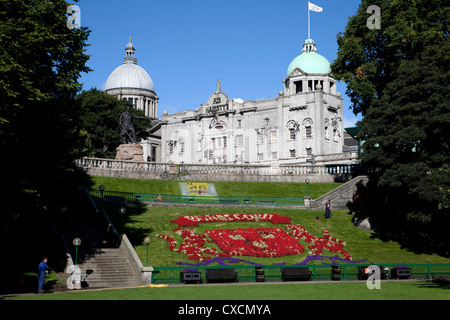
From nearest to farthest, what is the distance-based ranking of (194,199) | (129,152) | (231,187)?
1. (194,199)
2. (129,152)
3. (231,187)

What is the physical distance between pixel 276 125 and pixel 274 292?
6461 centimetres

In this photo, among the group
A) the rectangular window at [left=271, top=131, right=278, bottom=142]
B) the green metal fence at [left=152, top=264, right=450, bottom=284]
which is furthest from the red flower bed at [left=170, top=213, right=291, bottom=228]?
the rectangular window at [left=271, top=131, right=278, bottom=142]

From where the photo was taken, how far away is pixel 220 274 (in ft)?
98.9

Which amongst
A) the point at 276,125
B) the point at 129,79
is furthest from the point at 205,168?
the point at 129,79

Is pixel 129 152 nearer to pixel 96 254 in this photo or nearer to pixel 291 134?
pixel 96 254

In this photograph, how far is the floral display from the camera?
3622cm

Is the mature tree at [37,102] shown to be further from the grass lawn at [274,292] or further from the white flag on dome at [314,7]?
the white flag on dome at [314,7]

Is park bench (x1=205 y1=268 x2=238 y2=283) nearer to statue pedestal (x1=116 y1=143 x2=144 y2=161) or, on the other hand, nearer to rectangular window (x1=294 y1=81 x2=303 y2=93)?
statue pedestal (x1=116 y1=143 x2=144 y2=161)

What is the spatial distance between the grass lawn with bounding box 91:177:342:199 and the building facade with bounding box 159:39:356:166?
66.3ft

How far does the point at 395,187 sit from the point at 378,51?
18175mm

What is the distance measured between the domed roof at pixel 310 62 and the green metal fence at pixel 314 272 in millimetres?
60719

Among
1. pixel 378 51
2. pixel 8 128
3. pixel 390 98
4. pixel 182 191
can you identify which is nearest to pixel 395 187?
pixel 390 98

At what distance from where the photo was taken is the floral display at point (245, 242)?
36219mm
